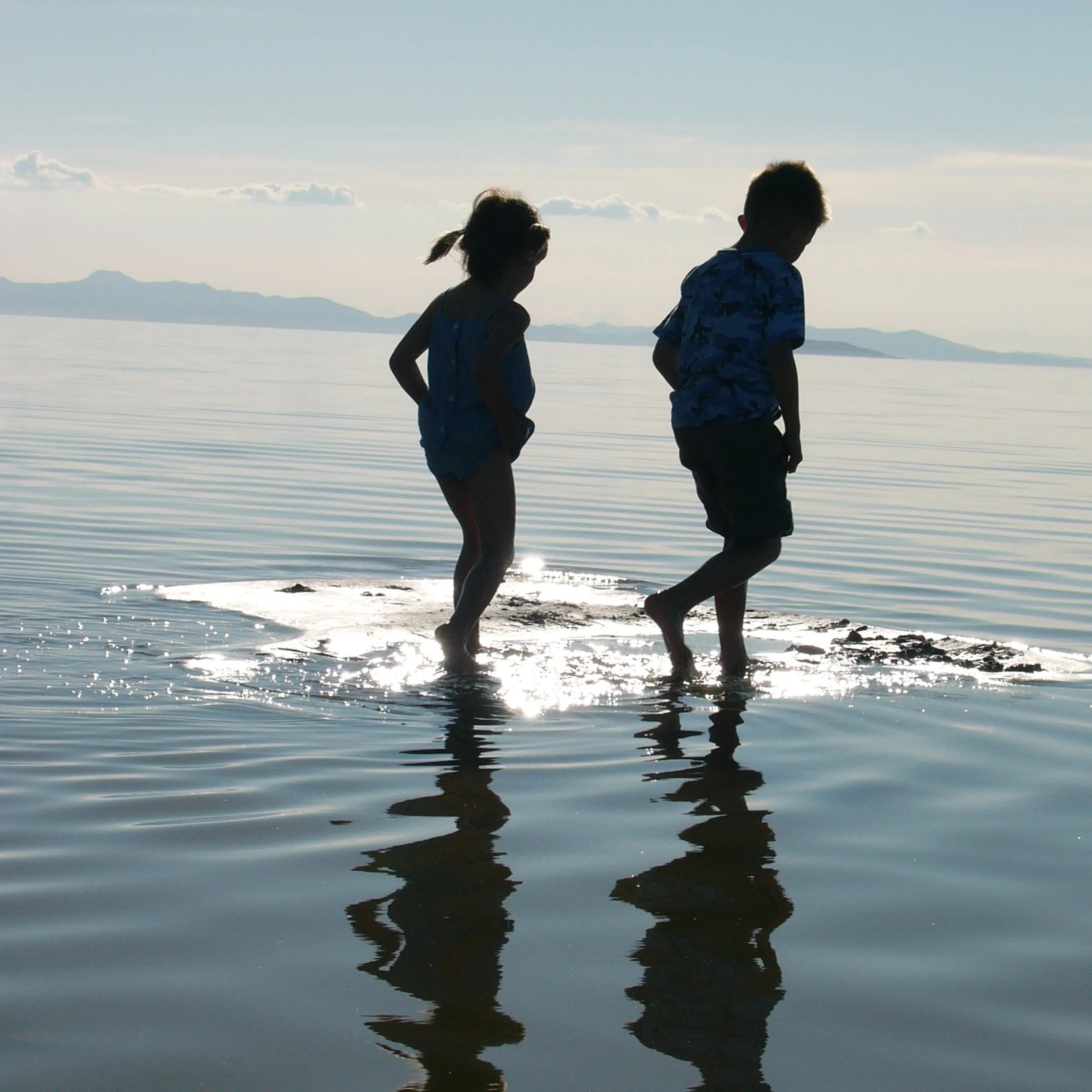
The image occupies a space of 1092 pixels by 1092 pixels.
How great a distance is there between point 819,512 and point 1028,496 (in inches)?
128

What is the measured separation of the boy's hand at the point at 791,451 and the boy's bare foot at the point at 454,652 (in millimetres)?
1400

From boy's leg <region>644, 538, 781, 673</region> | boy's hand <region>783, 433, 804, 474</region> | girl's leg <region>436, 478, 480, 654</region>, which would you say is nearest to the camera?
boy's hand <region>783, 433, 804, 474</region>

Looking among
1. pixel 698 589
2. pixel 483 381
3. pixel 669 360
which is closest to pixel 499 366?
pixel 483 381

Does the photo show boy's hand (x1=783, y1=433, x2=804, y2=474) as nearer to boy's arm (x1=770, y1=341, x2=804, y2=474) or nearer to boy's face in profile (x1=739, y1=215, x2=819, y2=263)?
boy's arm (x1=770, y1=341, x2=804, y2=474)

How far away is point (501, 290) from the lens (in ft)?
18.6

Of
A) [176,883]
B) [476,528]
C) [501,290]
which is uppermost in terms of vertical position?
[501,290]

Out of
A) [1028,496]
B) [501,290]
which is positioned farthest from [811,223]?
[1028,496]

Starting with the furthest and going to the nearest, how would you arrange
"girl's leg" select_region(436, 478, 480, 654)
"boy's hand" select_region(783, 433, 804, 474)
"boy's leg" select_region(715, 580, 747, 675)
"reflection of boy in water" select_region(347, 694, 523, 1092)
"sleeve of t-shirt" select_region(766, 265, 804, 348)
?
1. "girl's leg" select_region(436, 478, 480, 654)
2. "boy's leg" select_region(715, 580, 747, 675)
3. "boy's hand" select_region(783, 433, 804, 474)
4. "sleeve of t-shirt" select_region(766, 265, 804, 348)
5. "reflection of boy in water" select_region(347, 694, 523, 1092)

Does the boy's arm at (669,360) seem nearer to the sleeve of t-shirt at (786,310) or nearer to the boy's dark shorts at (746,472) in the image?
the boy's dark shorts at (746,472)

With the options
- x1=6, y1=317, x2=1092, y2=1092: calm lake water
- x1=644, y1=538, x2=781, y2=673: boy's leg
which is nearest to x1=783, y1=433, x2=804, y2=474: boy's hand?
x1=644, y1=538, x2=781, y2=673: boy's leg

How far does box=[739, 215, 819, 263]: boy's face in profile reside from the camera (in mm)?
5285

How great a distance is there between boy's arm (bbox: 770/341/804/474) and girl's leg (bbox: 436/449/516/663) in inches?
43.4

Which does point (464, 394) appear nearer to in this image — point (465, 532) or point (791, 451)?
point (465, 532)

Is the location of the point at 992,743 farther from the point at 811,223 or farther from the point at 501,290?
the point at 501,290
